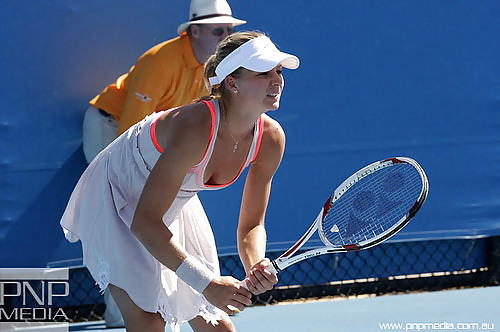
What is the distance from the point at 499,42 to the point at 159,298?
8.60ft

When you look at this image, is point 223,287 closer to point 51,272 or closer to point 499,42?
point 51,272

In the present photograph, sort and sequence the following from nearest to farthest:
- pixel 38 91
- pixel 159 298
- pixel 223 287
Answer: pixel 223 287
pixel 159 298
pixel 38 91

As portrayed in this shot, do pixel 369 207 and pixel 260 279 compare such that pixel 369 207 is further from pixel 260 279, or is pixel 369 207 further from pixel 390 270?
pixel 390 270

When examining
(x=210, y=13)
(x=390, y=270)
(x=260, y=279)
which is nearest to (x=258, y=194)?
(x=260, y=279)

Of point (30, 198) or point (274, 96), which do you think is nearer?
point (274, 96)

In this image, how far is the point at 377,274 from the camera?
14.9 ft

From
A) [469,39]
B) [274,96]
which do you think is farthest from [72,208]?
[469,39]

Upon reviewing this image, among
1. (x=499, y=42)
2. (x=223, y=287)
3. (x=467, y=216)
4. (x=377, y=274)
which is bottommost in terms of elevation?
(x=377, y=274)

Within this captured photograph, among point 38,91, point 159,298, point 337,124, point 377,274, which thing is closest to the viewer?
point 159,298

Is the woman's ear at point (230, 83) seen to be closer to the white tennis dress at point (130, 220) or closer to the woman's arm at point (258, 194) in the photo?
the white tennis dress at point (130, 220)

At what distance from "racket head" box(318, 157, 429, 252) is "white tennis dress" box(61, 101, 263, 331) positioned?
0.35 meters

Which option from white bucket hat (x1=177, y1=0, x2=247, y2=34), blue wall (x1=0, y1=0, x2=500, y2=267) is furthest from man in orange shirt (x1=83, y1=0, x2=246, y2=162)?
blue wall (x1=0, y1=0, x2=500, y2=267)

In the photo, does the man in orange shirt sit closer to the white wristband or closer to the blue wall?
the blue wall

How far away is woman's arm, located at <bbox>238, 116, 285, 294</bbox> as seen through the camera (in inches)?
98.0
